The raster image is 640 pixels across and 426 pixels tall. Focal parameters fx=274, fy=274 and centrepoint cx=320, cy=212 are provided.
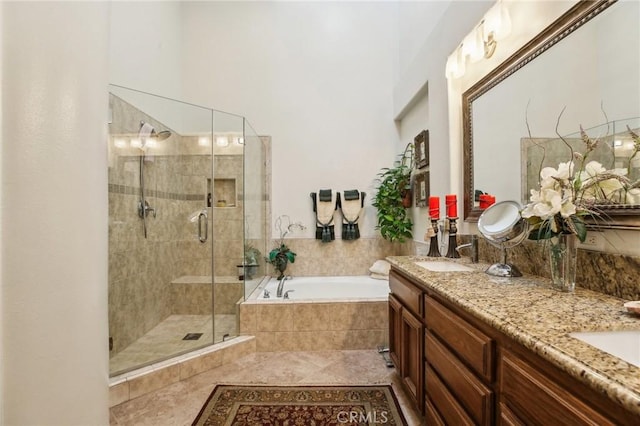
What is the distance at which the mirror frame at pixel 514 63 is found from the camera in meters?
1.10

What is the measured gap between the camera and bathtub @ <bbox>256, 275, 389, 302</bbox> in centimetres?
289

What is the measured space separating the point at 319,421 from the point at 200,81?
3729 millimetres

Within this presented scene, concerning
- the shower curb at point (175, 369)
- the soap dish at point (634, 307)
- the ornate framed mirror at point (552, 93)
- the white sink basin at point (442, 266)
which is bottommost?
the shower curb at point (175, 369)

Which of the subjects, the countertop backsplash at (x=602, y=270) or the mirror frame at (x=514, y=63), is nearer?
the countertop backsplash at (x=602, y=270)

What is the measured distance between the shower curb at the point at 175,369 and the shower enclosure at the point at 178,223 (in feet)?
0.37

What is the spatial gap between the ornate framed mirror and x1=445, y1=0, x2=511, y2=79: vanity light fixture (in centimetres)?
14

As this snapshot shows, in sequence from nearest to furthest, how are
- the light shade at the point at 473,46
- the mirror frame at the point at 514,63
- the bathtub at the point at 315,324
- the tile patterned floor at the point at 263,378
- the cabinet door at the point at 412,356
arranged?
the mirror frame at the point at 514,63 → the cabinet door at the point at 412,356 → the tile patterned floor at the point at 263,378 → the light shade at the point at 473,46 → the bathtub at the point at 315,324

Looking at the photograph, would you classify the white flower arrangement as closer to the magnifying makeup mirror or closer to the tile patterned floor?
the magnifying makeup mirror

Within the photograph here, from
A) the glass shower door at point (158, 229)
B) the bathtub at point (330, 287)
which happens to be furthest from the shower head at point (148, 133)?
the bathtub at point (330, 287)

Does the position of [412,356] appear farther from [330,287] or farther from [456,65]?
[456,65]

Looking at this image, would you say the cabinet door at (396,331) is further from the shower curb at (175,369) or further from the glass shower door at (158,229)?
the glass shower door at (158,229)

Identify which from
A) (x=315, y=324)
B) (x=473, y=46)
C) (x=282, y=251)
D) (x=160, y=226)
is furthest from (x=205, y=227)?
(x=473, y=46)

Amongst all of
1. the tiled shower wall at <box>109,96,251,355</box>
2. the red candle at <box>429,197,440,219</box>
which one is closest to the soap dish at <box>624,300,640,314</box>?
the red candle at <box>429,197,440,219</box>

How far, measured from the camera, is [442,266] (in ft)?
5.33
